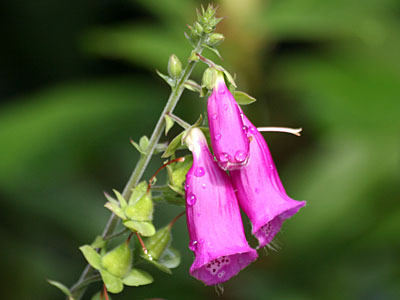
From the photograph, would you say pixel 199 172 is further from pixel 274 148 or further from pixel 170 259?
pixel 274 148

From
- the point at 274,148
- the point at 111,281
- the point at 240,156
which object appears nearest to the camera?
the point at 240,156

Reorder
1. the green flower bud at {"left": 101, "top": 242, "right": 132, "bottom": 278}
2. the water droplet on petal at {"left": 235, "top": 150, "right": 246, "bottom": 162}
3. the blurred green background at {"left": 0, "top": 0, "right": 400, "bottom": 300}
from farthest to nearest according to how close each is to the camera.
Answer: the blurred green background at {"left": 0, "top": 0, "right": 400, "bottom": 300} < the green flower bud at {"left": 101, "top": 242, "right": 132, "bottom": 278} < the water droplet on petal at {"left": 235, "top": 150, "right": 246, "bottom": 162}

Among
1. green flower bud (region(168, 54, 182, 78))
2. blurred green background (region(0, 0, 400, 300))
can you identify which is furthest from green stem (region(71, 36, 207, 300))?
blurred green background (region(0, 0, 400, 300))

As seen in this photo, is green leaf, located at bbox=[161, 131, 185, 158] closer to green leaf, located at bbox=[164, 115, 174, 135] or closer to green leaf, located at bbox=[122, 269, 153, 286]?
green leaf, located at bbox=[164, 115, 174, 135]

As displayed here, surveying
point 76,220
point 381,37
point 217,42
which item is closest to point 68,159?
point 76,220

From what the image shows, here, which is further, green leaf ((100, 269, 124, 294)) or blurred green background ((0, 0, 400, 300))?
blurred green background ((0, 0, 400, 300))

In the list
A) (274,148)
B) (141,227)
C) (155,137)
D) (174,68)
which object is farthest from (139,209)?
(274,148)
